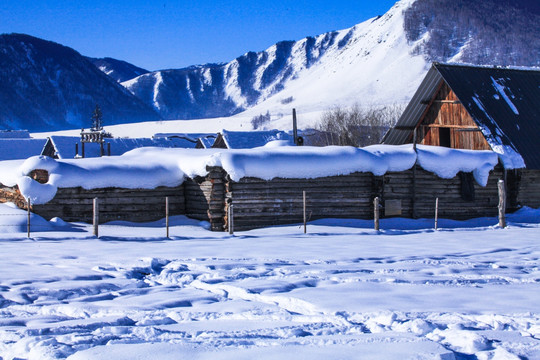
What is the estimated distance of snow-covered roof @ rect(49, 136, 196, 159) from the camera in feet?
179

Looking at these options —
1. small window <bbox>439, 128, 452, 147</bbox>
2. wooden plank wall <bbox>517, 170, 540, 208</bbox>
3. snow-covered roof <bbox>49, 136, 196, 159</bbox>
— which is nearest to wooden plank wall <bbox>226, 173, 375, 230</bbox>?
wooden plank wall <bbox>517, 170, 540, 208</bbox>

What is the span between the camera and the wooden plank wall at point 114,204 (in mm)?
22922

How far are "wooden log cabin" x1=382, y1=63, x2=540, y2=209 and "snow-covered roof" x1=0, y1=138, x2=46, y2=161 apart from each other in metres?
41.3

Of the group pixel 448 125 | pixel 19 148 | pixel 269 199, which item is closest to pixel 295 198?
pixel 269 199

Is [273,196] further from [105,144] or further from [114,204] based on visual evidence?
[105,144]

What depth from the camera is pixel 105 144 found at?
5684 cm

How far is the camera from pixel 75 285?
1122 centimetres

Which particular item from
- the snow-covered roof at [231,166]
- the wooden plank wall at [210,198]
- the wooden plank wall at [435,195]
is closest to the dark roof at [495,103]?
the wooden plank wall at [435,195]

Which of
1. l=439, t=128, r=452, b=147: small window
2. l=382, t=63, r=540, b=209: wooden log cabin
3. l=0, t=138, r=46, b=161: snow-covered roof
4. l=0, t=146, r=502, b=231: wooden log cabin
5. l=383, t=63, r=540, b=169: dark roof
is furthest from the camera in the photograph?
l=0, t=138, r=46, b=161: snow-covered roof

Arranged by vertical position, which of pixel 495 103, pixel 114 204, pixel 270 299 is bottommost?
pixel 270 299

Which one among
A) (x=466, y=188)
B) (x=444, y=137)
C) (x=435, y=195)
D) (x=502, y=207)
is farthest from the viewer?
(x=444, y=137)

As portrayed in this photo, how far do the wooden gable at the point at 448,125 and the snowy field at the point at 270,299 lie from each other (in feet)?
39.3

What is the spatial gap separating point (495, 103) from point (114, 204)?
16891 millimetres

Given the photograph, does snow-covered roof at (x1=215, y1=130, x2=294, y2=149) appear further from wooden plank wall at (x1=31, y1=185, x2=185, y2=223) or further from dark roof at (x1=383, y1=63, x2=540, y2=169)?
wooden plank wall at (x1=31, y1=185, x2=185, y2=223)
